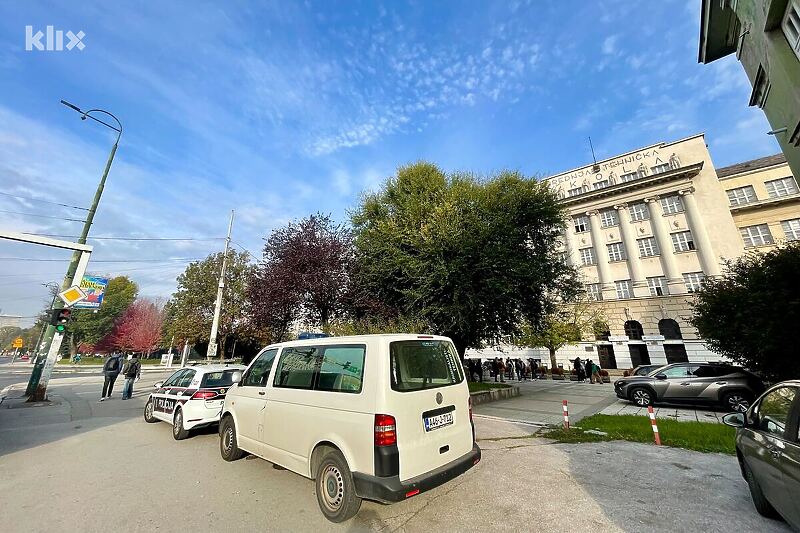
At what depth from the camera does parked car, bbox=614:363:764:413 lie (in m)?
10.3

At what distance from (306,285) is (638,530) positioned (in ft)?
48.0

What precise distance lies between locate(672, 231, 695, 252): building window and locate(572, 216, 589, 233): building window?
7.88 m

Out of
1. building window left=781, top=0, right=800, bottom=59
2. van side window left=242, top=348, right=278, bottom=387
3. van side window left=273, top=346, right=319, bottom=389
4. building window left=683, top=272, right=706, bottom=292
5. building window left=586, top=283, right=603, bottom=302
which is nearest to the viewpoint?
van side window left=273, top=346, right=319, bottom=389

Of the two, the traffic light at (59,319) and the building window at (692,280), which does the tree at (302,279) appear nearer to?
the traffic light at (59,319)

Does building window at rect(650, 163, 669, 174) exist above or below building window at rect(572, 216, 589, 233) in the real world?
above

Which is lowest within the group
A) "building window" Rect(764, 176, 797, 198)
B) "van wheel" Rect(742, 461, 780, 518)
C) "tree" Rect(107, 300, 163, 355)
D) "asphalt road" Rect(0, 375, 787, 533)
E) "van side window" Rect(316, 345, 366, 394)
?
"asphalt road" Rect(0, 375, 787, 533)

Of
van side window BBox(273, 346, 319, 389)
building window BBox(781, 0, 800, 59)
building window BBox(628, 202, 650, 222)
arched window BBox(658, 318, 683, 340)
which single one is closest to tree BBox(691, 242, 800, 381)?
building window BBox(781, 0, 800, 59)

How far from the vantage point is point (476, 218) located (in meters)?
15.0

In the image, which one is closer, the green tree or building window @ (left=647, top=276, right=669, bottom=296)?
building window @ (left=647, top=276, right=669, bottom=296)

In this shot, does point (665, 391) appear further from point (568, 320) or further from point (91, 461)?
point (568, 320)

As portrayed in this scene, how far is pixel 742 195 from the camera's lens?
3416cm

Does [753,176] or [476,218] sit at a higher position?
[753,176]

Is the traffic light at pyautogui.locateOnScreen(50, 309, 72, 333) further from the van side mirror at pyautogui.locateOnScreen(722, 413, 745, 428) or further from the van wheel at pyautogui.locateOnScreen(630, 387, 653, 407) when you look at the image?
the van wheel at pyautogui.locateOnScreen(630, 387, 653, 407)

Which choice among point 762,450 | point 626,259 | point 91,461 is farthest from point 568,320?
point 91,461
